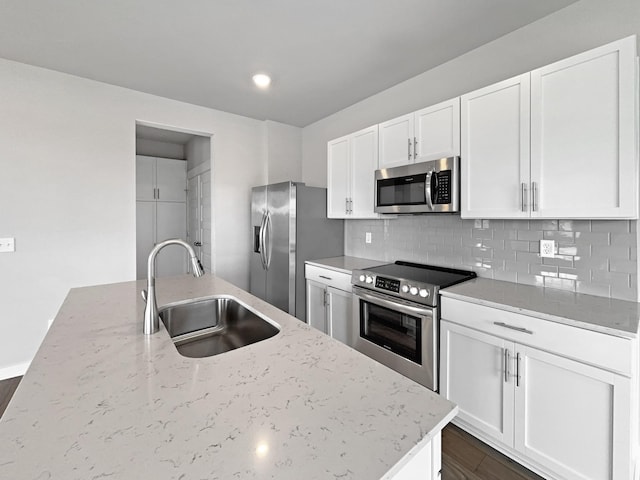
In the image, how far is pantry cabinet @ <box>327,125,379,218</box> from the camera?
2.80 meters

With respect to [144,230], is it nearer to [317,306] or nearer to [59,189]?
[59,189]

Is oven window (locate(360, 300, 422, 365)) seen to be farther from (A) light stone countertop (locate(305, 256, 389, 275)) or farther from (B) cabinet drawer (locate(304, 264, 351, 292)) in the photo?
(A) light stone countertop (locate(305, 256, 389, 275))

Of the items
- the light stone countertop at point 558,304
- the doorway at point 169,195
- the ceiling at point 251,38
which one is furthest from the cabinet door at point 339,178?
the doorway at point 169,195

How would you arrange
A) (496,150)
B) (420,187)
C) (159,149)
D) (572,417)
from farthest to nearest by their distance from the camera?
1. (159,149)
2. (420,187)
3. (496,150)
4. (572,417)

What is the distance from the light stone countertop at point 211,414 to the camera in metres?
0.56

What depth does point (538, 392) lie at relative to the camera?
5.01ft

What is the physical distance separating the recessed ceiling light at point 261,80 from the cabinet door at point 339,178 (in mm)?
854

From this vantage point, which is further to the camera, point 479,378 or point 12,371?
point 12,371

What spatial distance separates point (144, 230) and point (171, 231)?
41cm

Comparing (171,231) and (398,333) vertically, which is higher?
(171,231)

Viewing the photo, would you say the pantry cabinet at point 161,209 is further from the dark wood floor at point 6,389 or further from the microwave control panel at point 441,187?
the microwave control panel at point 441,187

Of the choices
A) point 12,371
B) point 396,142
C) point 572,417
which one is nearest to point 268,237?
point 396,142

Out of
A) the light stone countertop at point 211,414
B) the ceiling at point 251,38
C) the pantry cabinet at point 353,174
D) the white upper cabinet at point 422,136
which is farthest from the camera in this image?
the pantry cabinet at point 353,174

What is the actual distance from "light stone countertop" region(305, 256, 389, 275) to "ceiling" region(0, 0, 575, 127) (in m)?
1.77
